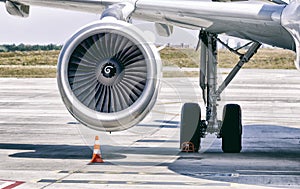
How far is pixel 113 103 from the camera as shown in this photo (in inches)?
486

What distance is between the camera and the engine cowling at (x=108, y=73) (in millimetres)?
12297

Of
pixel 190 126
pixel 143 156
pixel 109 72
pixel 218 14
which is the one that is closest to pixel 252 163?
pixel 190 126

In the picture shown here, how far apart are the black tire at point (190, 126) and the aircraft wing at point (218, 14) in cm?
166

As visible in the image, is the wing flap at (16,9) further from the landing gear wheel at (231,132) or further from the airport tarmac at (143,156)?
the landing gear wheel at (231,132)

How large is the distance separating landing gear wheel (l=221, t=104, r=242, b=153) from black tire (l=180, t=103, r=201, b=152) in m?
0.52

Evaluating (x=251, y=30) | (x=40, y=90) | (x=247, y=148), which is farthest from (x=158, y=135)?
(x=40, y=90)

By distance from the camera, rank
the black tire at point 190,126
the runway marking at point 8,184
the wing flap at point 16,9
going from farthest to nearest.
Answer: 1. the wing flap at point 16,9
2. the black tire at point 190,126
3. the runway marking at point 8,184

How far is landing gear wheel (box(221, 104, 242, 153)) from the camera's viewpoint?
622 inches

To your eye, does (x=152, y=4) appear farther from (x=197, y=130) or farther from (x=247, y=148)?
(x=247, y=148)

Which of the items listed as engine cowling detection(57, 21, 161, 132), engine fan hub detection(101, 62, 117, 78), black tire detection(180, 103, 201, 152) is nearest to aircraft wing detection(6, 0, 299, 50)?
engine cowling detection(57, 21, 161, 132)

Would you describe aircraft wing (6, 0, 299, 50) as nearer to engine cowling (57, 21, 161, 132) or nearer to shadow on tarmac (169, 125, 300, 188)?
engine cowling (57, 21, 161, 132)

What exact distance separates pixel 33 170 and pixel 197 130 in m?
3.81

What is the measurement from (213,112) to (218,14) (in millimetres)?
3378

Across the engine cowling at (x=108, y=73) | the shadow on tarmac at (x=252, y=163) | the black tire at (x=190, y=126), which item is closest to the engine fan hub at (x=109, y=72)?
the engine cowling at (x=108, y=73)
